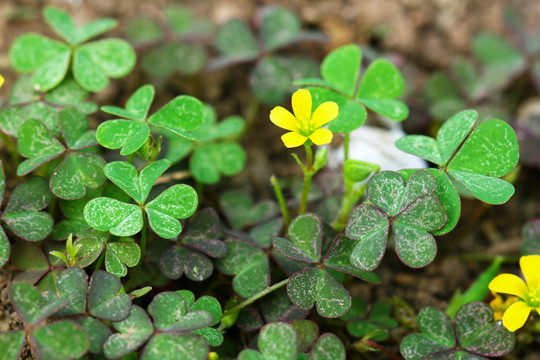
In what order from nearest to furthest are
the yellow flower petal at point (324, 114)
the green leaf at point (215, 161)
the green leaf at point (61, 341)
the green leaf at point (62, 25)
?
the green leaf at point (61, 341)
the yellow flower petal at point (324, 114)
the green leaf at point (215, 161)
the green leaf at point (62, 25)

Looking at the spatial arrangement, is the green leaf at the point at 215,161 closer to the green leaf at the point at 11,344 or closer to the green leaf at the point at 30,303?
the green leaf at the point at 30,303

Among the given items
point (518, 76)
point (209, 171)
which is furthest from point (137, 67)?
point (518, 76)

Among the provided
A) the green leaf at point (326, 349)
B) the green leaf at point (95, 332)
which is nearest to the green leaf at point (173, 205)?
the green leaf at point (95, 332)

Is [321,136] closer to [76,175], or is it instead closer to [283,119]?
[283,119]

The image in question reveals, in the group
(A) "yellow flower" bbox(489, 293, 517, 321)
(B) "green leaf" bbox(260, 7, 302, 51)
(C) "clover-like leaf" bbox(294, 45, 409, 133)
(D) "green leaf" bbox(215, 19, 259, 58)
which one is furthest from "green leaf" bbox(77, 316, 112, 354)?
(B) "green leaf" bbox(260, 7, 302, 51)

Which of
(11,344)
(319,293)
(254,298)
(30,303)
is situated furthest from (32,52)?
(319,293)

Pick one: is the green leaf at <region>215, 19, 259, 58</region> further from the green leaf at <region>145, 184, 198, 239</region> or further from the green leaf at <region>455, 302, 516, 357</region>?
the green leaf at <region>455, 302, 516, 357</region>

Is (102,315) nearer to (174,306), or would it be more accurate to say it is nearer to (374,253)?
(174,306)
